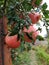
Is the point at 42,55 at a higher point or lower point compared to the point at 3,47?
lower

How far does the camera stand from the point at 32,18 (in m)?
0.62

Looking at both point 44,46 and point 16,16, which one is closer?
point 16,16

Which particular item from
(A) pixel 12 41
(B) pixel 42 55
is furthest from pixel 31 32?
(B) pixel 42 55

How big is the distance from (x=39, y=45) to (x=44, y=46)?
107 millimetres

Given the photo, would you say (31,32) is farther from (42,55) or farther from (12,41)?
(42,55)

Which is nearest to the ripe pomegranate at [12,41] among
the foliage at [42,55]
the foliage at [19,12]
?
the foliage at [19,12]

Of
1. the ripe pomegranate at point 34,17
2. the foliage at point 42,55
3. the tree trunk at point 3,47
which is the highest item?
the ripe pomegranate at point 34,17

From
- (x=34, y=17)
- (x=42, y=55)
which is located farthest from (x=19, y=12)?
(x=42, y=55)

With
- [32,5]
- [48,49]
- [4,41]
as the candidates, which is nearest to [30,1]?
[32,5]

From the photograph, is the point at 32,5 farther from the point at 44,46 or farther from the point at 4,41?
the point at 44,46

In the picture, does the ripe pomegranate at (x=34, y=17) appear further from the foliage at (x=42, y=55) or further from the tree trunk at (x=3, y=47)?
the foliage at (x=42, y=55)

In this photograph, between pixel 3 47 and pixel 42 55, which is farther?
pixel 42 55

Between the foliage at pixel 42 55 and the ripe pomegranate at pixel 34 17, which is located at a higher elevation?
the ripe pomegranate at pixel 34 17

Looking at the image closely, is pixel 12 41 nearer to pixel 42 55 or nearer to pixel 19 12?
pixel 19 12
